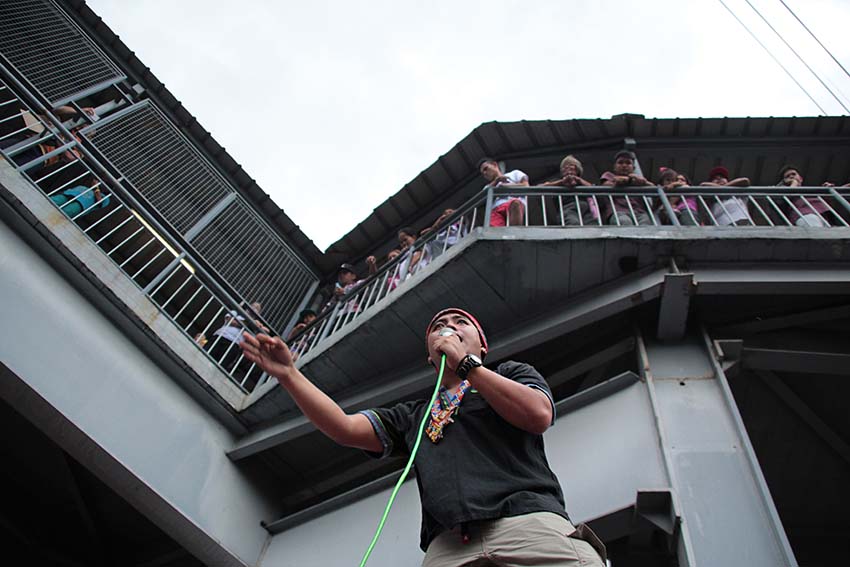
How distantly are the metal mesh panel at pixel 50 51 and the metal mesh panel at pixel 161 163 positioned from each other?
0.71 m

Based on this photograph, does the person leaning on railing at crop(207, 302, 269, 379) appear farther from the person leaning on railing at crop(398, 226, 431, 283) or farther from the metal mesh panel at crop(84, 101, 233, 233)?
the metal mesh panel at crop(84, 101, 233, 233)

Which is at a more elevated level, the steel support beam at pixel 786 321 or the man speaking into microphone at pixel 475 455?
the steel support beam at pixel 786 321

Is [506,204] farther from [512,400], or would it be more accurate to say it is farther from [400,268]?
[512,400]

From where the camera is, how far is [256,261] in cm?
1066

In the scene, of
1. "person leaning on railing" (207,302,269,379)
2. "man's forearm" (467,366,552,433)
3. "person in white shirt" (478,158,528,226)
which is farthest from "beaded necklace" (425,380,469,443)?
"person leaning on railing" (207,302,269,379)

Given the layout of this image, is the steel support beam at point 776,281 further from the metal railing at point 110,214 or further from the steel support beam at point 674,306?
the metal railing at point 110,214

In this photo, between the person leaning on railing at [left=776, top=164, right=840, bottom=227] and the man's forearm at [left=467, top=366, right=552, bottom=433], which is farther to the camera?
the person leaning on railing at [left=776, top=164, right=840, bottom=227]

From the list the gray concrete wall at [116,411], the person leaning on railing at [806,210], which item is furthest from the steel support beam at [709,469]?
the gray concrete wall at [116,411]

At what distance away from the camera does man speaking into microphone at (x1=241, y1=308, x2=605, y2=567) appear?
2.36 meters

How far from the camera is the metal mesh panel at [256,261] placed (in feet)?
32.5

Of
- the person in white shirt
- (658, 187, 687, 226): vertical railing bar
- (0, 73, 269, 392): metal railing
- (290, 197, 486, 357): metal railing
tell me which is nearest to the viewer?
(658, 187, 687, 226): vertical railing bar

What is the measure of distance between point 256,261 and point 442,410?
8.32 meters

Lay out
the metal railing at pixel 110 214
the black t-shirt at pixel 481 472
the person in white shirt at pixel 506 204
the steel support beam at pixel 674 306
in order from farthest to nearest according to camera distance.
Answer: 1. the metal railing at pixel 110 214
2. the person in white shirt at pixel 506 204
3. the steel support beam at pixel 674 306
4. the black t-shirt at pixel 481 472

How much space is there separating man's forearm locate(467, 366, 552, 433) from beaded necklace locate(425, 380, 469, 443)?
22cm
